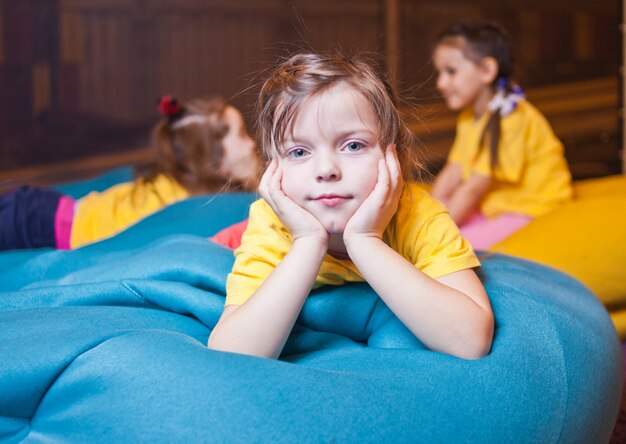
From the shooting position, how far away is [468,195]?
2693mm

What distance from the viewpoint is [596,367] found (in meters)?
1.29

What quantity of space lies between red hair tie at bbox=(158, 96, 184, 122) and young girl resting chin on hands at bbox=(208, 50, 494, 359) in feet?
4.66

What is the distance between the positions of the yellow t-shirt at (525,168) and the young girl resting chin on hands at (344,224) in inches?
58.5

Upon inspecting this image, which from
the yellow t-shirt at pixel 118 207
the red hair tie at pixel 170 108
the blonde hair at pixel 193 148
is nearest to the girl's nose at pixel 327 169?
the yellow t-shirt at pixel 118 207

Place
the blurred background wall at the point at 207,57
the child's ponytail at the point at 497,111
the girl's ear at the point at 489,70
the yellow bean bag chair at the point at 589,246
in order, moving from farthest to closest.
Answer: the blurred background wall at the point at 207,57, the girl's ear at the point at 489,70, the child's ponytail at the point at 497,111, the yellow bean bag chair at the point at 589,246

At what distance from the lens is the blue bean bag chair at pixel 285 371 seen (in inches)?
38.5

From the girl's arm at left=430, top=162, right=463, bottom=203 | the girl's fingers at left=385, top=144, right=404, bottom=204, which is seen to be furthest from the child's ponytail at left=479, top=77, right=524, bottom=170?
the girl's fingers at left=385, top=144, right=404, bottom=204

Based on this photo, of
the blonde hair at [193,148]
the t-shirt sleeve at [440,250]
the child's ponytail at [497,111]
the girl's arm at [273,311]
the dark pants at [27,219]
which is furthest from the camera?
the child's ponytail at [497,111]

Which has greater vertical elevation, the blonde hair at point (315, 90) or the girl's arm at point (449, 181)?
the blonde hair at point (315, 90)

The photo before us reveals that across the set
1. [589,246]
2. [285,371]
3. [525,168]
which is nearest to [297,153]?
[285,371]

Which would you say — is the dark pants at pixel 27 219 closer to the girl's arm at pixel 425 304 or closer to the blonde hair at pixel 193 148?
the blonde hair at pixel 193 148

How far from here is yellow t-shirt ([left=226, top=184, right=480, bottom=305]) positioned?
3.98 feet

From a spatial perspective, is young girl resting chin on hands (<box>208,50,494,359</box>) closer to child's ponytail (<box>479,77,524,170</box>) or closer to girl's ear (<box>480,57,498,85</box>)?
child's ponytail (<box>479,77,524,170</box>)

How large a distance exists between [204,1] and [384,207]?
3.47 meters
